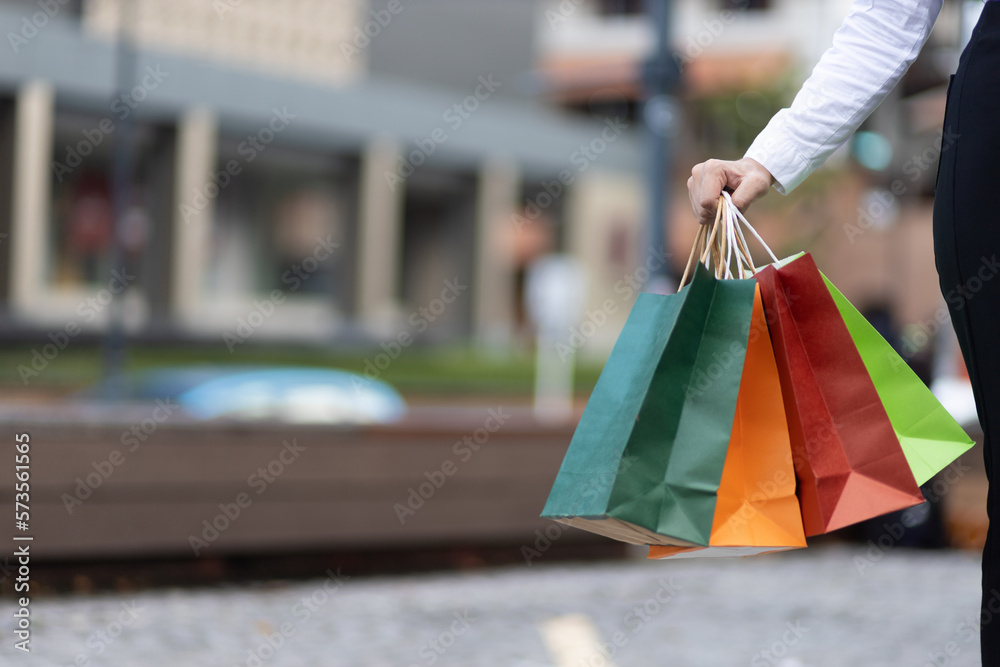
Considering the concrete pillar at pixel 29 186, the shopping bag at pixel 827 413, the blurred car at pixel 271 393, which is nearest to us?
the shopping bag at pixel 827 413

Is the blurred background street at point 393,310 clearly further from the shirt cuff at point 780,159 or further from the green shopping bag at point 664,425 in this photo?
the shirt cuff at point 780,159

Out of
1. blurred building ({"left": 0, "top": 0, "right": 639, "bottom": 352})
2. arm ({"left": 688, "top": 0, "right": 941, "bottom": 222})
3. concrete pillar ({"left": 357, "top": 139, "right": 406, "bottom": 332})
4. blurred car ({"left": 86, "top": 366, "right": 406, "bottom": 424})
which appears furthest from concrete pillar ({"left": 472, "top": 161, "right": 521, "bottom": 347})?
arm ({"left": 688, "top": 0, "right": 941, "bottom": 222})

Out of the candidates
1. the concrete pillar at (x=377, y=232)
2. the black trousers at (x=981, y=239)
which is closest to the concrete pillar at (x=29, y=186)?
the concrete pillar at (x=377, y=232)

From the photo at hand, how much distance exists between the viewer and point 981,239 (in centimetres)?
155

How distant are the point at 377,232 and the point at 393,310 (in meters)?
1.98

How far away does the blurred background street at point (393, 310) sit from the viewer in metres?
4.65

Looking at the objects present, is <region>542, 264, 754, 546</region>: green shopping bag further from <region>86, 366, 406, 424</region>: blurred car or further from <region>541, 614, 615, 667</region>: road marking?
<region>86, 366, 406, 424</region>: blurred car

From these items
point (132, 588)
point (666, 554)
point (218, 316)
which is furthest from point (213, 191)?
point (666, 554)

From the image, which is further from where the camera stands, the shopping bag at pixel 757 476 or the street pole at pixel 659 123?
the street pole at pixel 659 123

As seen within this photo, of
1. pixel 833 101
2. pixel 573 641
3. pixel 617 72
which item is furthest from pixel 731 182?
pixel 617 72

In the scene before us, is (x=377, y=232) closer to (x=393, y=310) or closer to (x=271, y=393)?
(x=393, y=310)

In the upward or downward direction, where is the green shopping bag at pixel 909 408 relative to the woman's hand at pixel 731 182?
downward

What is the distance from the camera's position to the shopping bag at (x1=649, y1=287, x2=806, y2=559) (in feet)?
5.54

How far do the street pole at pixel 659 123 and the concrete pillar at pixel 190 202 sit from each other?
53.8 feet
